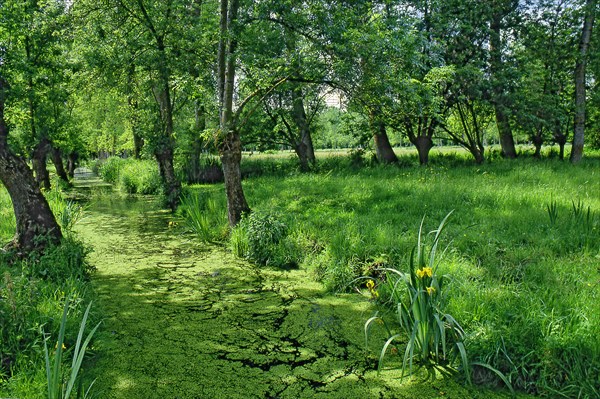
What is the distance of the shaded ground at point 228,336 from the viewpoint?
3268mm

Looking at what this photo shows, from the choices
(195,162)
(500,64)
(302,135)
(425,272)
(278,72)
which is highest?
(500,64)

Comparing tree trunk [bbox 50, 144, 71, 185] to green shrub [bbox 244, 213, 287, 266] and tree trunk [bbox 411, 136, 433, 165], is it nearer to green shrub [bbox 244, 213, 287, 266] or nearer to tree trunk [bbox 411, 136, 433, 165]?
tree trunk [bbox 411, 136, 433, 165]

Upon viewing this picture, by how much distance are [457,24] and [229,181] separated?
9.87 meters

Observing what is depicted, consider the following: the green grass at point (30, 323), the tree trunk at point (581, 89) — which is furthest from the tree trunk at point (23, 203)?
the tree trunk at point (581, 89)

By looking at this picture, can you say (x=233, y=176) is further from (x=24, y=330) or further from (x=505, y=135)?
(x=505, y=135)

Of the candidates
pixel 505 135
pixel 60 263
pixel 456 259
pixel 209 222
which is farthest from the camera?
pixel 505 135

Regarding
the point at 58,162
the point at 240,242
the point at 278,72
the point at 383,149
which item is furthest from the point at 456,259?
the point at 58,162

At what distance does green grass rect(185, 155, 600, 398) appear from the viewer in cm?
330

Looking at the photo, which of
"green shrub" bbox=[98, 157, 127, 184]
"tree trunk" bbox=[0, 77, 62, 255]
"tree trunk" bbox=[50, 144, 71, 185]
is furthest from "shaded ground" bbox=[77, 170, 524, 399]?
"green shrub" bbox=[98, 157, 127, 184]

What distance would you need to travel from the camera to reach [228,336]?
419 centimetres

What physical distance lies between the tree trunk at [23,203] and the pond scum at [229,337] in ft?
3.56

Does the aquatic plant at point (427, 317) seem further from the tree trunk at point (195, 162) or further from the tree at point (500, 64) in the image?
the tree trunk at point (195, 162)

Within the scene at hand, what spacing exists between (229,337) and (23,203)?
160 inches

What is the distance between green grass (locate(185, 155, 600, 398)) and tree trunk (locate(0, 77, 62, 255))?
3.60 m
